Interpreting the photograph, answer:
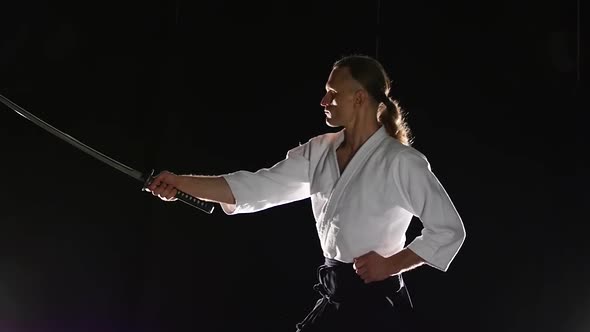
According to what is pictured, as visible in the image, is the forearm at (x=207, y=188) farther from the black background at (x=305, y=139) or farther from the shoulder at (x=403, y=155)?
the black background at (x=305, y=139)

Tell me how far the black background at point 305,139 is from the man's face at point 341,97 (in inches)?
38.5

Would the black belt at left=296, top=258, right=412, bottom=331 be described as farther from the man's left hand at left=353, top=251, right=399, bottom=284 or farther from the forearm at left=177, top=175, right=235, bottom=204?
the forearm at left=177, top=175, right=235, bottom=204

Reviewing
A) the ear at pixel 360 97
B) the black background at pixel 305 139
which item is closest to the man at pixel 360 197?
the ear at pixel 360 97

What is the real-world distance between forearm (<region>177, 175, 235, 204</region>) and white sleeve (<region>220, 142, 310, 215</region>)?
0.06 feet

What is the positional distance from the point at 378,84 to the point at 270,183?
1.30 feet

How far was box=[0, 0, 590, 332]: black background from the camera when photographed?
2.82 meters

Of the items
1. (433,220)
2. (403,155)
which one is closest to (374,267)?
(433,220)

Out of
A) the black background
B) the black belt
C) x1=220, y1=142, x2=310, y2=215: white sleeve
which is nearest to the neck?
x1=220, y1=142, x2=310, y2=215: white sleeve

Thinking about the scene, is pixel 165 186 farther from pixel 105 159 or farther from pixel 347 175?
pixel 347 175

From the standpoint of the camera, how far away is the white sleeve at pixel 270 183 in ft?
6.73

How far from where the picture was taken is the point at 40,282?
106 inches

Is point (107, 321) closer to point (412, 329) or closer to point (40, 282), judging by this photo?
point (40, 282)

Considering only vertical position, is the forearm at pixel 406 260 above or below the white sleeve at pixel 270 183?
below

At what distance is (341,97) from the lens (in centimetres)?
198
